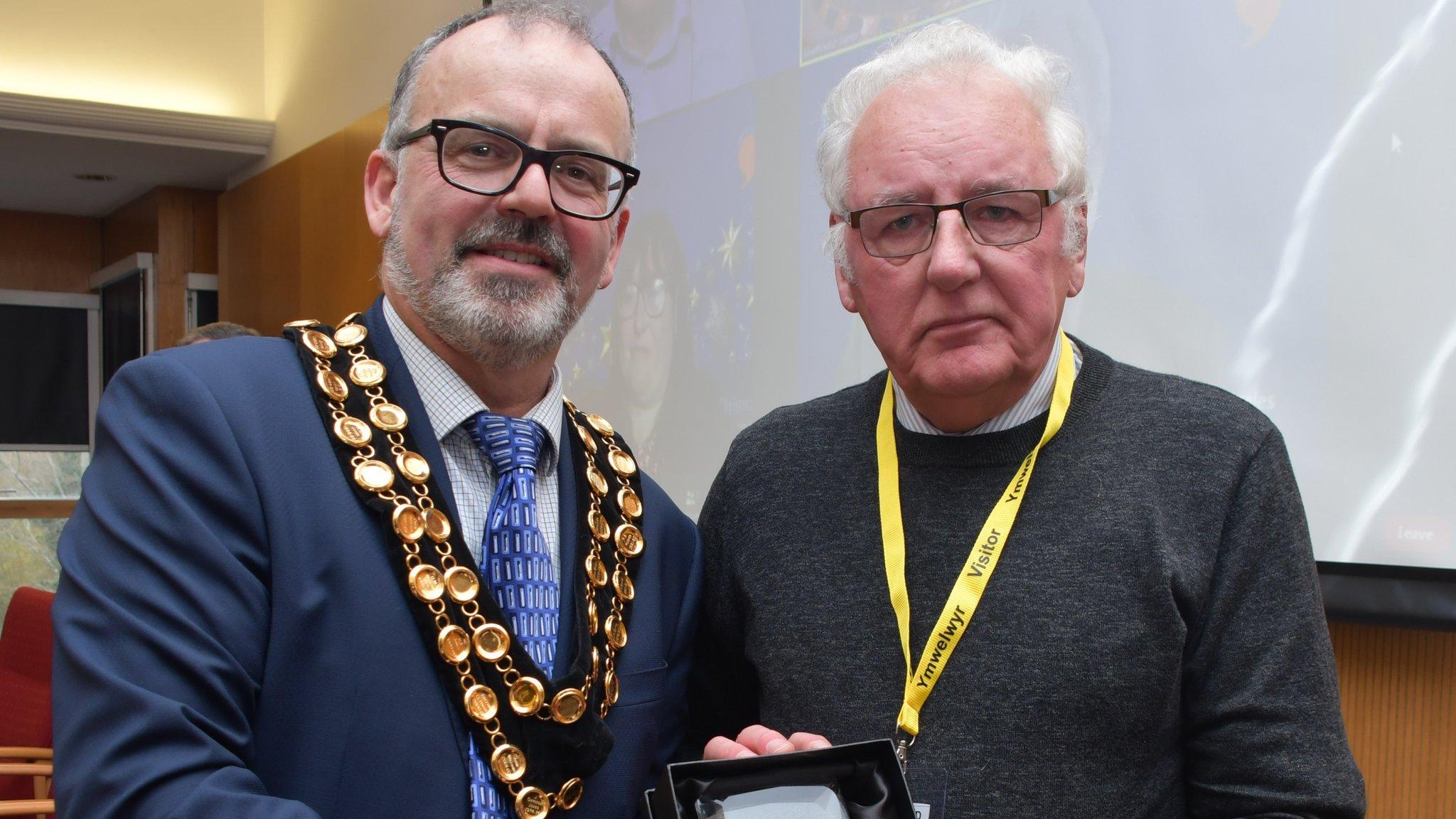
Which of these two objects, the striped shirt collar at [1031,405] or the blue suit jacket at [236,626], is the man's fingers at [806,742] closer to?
the blue suit jacket at [236,626]

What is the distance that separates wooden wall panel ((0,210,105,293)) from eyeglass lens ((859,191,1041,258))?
9.74 m

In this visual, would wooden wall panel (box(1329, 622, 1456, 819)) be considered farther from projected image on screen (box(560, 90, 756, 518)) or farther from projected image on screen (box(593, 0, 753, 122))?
projected image on screen (box(593, 0, 753, 122))

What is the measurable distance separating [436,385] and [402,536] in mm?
244

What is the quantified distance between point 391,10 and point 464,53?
5189mm

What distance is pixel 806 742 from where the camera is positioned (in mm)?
1365

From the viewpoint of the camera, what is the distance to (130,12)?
7719mm

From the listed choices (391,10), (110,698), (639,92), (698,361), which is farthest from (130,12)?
(110,698)

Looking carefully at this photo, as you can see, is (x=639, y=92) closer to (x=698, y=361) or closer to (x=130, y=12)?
(x=698, y=361)

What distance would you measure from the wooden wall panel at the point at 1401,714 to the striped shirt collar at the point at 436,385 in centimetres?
161

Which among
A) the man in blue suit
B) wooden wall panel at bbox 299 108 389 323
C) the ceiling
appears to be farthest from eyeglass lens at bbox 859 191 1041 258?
the ceiling

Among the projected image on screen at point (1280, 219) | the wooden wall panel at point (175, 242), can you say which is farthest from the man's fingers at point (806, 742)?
the wooden wall panel at point (175, 242)

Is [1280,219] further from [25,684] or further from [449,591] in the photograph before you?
[25,684]

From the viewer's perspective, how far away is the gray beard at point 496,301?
1524 millimetres

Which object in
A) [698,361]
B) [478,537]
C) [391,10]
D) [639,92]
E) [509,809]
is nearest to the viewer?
[509,809]
